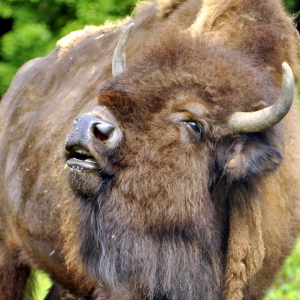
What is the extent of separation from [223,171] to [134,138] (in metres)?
0.60

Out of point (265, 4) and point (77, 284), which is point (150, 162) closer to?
point (265, 4)

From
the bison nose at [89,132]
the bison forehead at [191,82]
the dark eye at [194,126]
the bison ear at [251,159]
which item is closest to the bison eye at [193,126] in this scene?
the dark eye at [194,126]

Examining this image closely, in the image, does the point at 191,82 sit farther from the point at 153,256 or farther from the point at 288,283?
the point at 288,283

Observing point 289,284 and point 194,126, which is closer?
point 194,126

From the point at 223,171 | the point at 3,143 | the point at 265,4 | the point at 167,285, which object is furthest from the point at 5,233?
the point at 265,4

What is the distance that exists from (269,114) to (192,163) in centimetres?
54

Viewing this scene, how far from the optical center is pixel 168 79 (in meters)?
3.33

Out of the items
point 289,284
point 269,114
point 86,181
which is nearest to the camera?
point 269,114


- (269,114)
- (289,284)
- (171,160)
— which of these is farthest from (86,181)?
(289,284)

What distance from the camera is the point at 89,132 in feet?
9.96

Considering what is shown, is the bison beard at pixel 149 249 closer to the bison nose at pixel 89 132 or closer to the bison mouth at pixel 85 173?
the bison mouth at pixel 85 173

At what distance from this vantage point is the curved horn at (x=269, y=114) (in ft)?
9.95

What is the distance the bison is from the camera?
3.27m

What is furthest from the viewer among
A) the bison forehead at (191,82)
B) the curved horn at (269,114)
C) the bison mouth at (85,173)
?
the bison forehead at (191,82)
